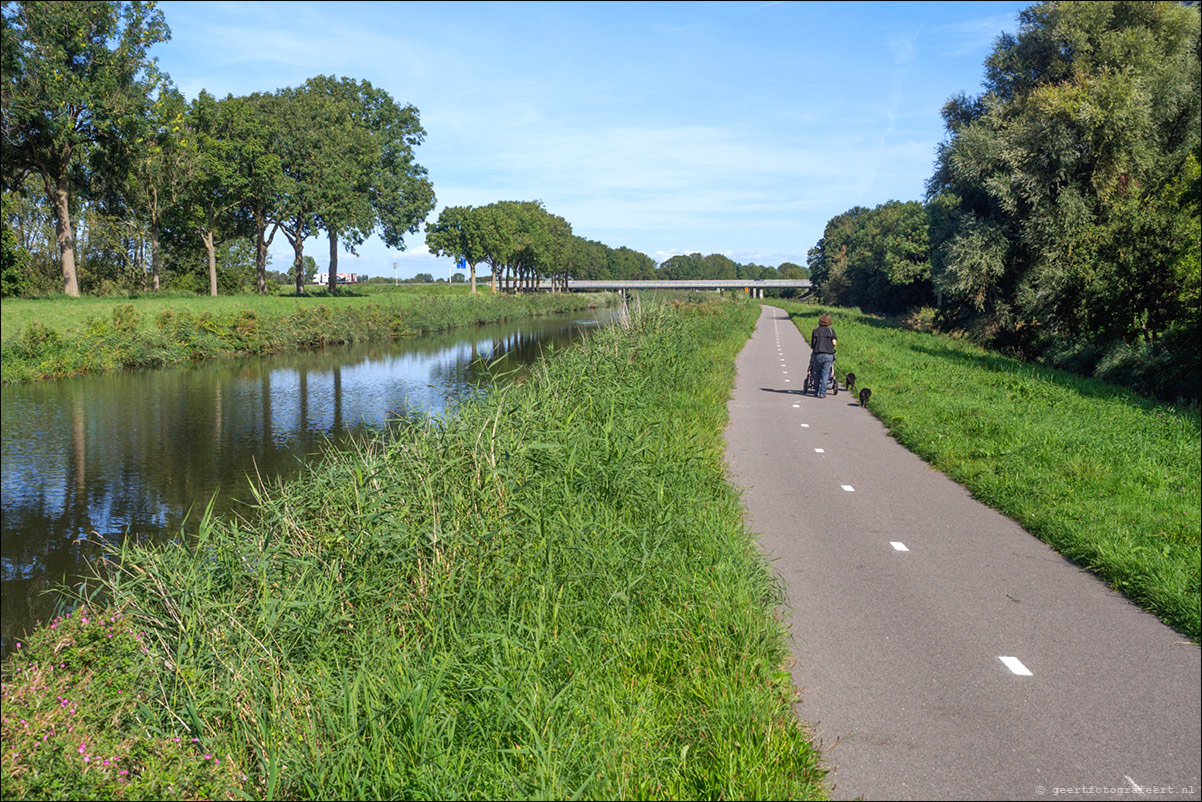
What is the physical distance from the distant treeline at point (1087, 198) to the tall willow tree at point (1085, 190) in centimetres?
4

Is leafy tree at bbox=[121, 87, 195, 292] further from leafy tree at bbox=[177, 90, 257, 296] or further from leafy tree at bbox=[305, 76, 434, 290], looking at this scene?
leafy tree at bbox=[305, 76, 434, 290]

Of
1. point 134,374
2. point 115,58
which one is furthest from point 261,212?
point 134,374

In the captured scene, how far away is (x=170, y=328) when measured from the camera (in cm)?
3272

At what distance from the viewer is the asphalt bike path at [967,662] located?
356cm

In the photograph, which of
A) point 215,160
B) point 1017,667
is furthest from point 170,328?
point 1017,667

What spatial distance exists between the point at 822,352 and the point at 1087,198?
13.4m

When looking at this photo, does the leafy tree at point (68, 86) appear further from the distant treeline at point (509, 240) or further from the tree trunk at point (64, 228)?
the distant treeline at point (509, 240)

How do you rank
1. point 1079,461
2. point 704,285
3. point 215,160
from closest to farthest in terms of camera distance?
point 1079,461 < point 215,160 < point 704,285

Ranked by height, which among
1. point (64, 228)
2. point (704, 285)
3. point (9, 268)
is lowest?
point (9, 268)

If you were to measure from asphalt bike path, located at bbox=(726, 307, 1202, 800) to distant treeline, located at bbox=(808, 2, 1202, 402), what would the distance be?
12.3 meters

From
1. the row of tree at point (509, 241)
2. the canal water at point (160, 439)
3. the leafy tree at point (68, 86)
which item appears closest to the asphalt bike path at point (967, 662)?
the canal water at point (160, 439)

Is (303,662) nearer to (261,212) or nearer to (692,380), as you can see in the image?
(692,380)

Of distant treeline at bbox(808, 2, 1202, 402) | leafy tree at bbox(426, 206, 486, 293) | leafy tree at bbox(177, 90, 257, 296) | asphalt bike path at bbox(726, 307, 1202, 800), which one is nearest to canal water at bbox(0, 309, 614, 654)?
asphalt bike path at bbox(726, 307, 1202, 800)

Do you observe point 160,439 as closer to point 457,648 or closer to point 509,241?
point 457,648
